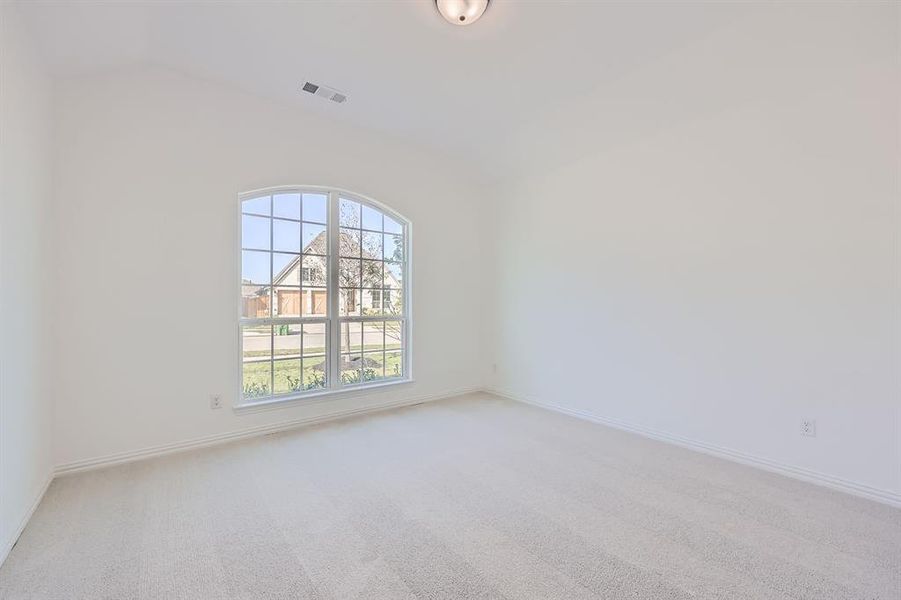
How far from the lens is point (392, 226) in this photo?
4457 millimetres

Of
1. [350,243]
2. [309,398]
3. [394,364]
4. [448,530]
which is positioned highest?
[350,243]

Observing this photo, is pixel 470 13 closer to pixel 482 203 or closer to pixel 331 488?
pixel 482 203

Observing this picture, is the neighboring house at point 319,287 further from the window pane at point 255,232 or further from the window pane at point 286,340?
the window pane at point 255,232

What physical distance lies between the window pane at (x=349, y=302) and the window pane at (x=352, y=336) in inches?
4.2

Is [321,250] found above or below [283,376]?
above

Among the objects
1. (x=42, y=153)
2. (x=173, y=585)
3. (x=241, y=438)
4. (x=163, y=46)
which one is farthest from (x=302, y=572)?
(x=163, y=46)

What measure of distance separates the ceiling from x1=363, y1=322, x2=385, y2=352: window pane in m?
2.18

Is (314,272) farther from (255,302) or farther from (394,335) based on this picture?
(394,335)

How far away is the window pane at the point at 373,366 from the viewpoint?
427 cm

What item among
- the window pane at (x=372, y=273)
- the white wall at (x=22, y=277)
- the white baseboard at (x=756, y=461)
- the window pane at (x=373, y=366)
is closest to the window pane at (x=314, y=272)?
the window pane at (x=372, y=273)

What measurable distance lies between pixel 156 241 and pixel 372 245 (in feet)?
6.23

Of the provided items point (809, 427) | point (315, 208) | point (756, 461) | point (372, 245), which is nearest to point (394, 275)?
point (372, 245)

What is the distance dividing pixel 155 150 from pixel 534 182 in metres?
3.58

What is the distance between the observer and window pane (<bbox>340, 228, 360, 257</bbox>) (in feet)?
13.4
